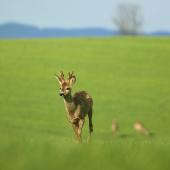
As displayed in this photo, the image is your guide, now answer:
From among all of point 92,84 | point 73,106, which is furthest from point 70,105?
point 92,84

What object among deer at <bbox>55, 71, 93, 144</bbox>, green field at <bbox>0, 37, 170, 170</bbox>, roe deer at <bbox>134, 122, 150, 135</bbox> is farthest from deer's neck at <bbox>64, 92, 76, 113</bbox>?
roe deer at <bbox>134, 122, 150, 135</bbox>

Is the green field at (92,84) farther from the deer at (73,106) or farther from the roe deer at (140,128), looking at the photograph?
the deer at (73,106)

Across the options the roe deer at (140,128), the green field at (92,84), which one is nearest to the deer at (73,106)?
the green field at (92,84)

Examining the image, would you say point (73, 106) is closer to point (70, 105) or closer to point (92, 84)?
point (70, 105)

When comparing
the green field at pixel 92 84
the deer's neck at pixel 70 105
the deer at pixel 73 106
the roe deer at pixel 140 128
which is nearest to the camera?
the deer at pixel 73 106

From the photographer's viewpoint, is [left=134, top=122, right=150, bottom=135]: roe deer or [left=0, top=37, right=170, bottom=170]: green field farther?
[left=0, top=37, right=170, bottom=170]: green field

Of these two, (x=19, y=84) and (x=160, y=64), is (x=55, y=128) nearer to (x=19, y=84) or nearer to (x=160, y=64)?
(x=19, y=84)

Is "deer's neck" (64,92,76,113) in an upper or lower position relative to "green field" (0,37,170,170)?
upper

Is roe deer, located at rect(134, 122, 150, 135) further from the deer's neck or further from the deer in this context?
the deer's neck

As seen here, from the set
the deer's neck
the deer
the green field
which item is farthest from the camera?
the green field

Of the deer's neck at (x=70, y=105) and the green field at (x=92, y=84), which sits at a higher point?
the deer's neck at (x=70, y=105)

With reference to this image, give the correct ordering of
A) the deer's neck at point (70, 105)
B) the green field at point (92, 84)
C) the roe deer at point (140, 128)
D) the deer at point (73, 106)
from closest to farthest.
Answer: the deer at point (73, 106) → the deer's neck at point (70, 105) → the roe deer at point (140, 128) → the green field at point (92, 84)

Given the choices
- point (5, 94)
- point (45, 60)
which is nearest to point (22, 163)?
point (5, 94)

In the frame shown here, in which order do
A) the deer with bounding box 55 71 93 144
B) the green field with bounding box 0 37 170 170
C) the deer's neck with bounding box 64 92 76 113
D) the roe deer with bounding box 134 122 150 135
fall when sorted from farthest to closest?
the green field with bounding box 0 37 170 170 → the roe deer with bounding box 134 122 150 135 → the deer's neck with bounding box 64 92 76 113 → the deer with bounding box 55 71 93 144
